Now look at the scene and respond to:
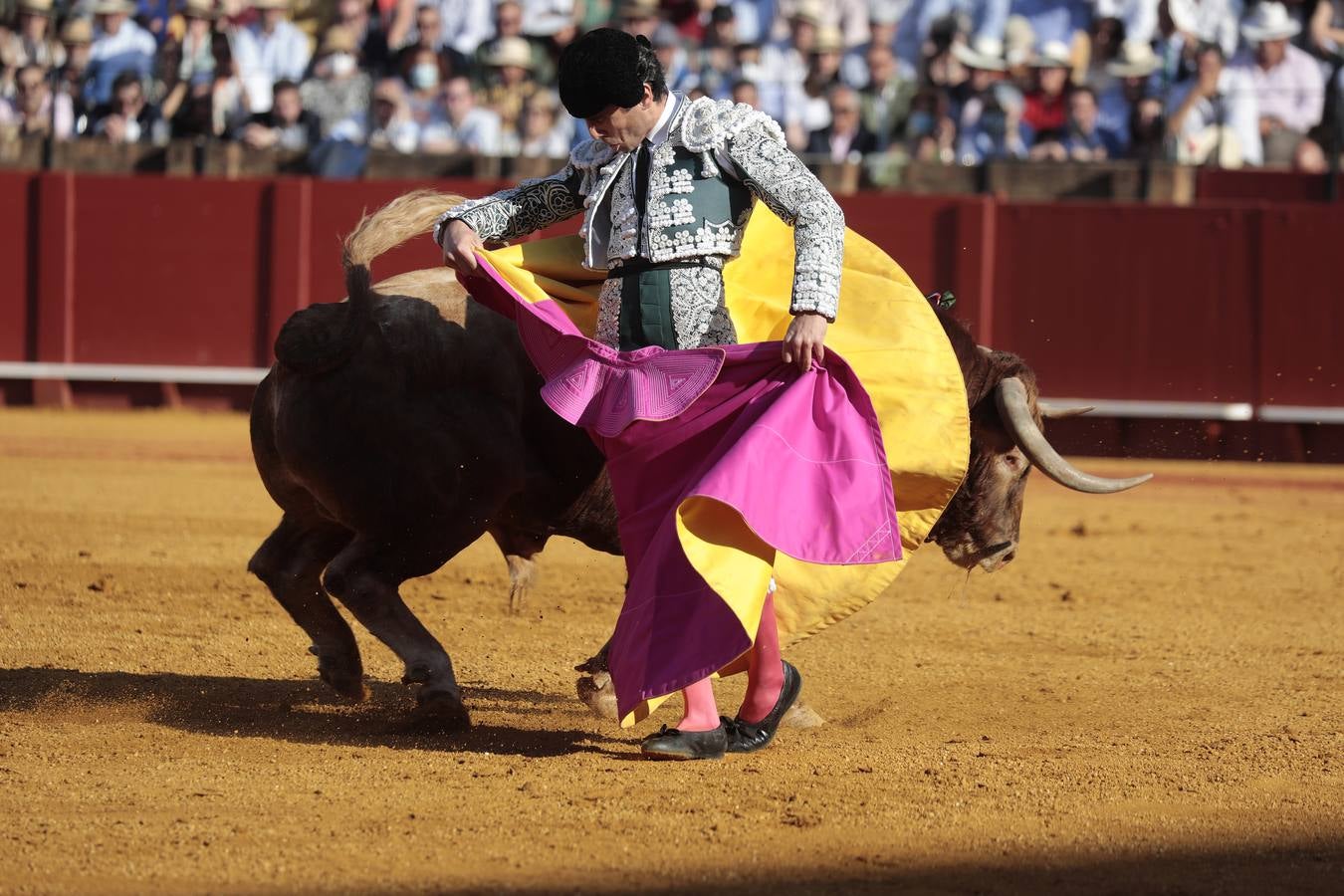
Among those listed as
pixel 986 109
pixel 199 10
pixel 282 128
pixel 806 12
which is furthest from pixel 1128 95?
pixel 199 10

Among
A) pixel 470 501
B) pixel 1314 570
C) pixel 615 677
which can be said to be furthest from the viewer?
pixel 1314 570

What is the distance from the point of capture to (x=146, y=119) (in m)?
9.78

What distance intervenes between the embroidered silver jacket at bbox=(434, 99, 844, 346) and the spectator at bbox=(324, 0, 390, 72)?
6773 millimetres

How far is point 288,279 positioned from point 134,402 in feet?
3.88

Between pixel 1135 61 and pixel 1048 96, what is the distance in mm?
493

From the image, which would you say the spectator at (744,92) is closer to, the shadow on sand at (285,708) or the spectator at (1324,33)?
the spectator at (1324,33)

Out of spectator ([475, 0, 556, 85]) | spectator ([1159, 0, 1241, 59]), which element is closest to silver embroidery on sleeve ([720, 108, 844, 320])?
spectator ([1159, 0, 1241, 59])

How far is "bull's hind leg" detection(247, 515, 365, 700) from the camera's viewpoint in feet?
11.0

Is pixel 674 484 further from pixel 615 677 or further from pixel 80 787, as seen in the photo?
pixel 80 787

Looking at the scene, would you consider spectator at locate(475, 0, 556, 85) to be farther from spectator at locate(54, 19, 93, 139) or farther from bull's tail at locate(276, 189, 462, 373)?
bull's tail at locate(276, 189, 462, 373)

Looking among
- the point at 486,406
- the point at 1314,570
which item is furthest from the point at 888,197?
the point at 486,406

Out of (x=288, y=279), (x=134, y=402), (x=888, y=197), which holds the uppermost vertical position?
(x=888, y=197)

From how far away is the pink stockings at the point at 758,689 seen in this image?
2930mm

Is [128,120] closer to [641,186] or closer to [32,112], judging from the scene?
[32,112]
